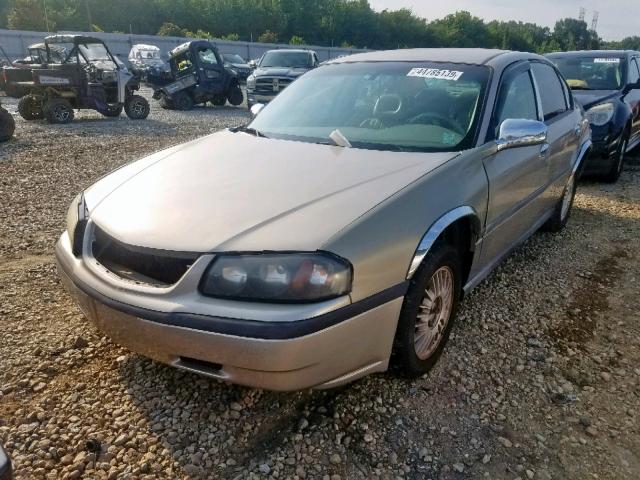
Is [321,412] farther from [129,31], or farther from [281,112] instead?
[129,31]

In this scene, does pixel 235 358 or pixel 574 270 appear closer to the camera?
pixel 235 358

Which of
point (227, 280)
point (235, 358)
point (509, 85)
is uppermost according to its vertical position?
point (509, 85)

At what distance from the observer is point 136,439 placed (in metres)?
2.08

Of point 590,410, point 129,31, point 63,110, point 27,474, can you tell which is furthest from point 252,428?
point 129,31

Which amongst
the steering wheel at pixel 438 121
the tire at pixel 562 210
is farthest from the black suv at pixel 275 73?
the steering wheel at pixel 438 121

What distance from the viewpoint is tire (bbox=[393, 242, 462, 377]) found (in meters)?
2.20

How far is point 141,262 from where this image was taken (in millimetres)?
2059

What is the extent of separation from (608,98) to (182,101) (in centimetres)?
1234

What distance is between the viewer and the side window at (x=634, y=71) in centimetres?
725

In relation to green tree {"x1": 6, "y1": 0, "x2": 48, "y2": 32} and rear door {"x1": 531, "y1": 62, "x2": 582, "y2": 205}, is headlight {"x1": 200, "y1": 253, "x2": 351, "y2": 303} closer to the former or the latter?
rear door {"x1": 531, "y1": 62, "x2": 582, "y2": 205}

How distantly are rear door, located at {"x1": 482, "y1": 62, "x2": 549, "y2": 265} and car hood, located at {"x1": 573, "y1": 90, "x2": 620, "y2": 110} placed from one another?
3603 mm

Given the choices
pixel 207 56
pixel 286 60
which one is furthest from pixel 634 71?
pixel 207 56

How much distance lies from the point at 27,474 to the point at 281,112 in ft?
8.06

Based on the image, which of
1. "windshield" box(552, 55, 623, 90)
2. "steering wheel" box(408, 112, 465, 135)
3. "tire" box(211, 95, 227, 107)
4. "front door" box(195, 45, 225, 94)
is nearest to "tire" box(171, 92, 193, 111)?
"front door" box(195, 45, 225, 94)
